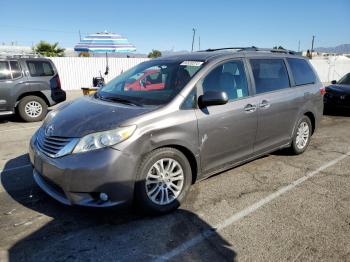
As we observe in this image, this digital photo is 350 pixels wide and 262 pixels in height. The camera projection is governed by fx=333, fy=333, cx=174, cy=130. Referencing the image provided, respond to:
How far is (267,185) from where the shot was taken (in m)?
4.52

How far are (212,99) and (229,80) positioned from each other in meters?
0.67

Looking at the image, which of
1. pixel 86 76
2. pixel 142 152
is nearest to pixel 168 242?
pixel 142 152

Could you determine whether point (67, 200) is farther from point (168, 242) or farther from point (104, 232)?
point (168, 242)

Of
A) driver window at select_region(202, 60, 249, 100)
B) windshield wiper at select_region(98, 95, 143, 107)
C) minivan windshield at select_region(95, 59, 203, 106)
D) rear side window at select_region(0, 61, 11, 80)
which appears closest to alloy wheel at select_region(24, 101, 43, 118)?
rear side window at select_region(0, 61, 11, 80)

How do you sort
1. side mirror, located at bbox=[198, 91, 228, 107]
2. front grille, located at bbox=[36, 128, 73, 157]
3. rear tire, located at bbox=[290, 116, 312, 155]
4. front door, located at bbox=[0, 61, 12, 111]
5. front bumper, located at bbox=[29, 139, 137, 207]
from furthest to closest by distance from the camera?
front door, located at bbox=[0, 61, 12, 111], rear tire, located at bbox=[290, 116, 312, 155], side mirror, located at bbox=[198, 91, 228, 107], front grille, located at bbox=[36, 128, 73, 157], front bumper, located at bbox=[29, 139, 137, 207]

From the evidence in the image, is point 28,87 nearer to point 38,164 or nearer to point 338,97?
point 38,164

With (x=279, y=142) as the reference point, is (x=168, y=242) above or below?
below

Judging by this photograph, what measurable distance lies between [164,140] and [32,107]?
7.14m

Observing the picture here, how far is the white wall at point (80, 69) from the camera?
62.5ft

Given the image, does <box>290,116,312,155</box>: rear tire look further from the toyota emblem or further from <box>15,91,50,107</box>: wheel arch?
<box>15,91,50,107</box>: wheel arch

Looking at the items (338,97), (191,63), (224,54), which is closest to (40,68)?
(191,63)

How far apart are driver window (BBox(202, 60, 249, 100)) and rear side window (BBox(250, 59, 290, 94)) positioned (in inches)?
10.6

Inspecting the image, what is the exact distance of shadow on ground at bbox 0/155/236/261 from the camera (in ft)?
9.61

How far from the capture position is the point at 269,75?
16.3ft
